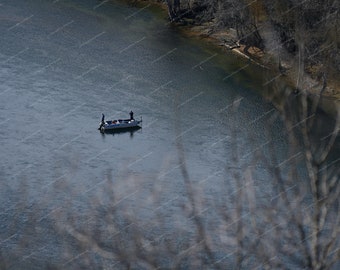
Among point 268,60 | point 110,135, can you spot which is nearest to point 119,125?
point 110,135

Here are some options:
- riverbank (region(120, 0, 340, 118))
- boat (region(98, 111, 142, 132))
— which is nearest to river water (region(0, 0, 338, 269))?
boat (region(98, 111, 142, 132))

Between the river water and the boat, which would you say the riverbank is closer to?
the river water

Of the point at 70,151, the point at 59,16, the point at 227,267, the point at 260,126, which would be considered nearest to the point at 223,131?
the point at 260,126

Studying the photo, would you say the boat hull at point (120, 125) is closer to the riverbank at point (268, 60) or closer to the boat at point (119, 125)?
the boat at point (119, 125)

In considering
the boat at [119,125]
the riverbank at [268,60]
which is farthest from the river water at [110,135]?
the riverbank at [268,60]

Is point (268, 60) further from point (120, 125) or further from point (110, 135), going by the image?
point (110, 135)
